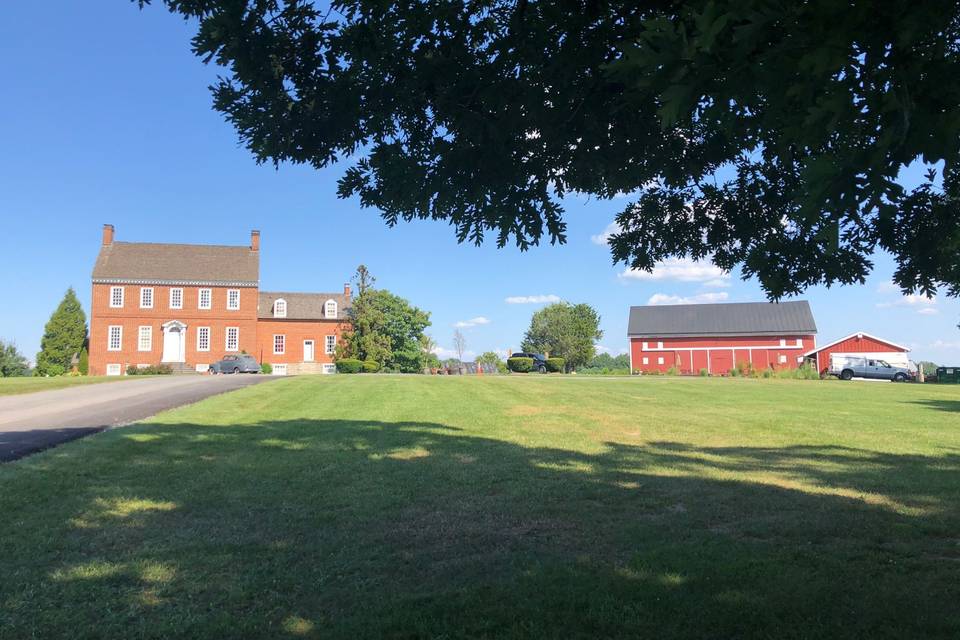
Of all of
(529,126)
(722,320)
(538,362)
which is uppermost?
(722,320)

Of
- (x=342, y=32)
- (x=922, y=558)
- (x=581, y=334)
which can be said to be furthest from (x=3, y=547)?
(x=581, y=334)

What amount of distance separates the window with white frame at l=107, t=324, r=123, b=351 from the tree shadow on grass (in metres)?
49.3

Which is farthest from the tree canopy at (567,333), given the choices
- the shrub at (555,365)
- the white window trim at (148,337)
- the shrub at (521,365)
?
the white window trim at (148,337)

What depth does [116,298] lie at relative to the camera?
52.3m

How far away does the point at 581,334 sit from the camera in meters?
88.6

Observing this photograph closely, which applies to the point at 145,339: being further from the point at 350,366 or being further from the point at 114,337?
the point at 350,366

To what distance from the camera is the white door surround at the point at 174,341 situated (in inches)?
2085

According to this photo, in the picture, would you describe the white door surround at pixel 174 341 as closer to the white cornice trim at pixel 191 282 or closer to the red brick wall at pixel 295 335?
the white cornice trim at pixel 191 282

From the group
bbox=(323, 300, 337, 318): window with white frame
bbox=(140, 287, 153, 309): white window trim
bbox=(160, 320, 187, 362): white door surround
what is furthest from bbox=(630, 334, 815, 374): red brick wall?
bbox=(140, 287, 153, 309): white window trim

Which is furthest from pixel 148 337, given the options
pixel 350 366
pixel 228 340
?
pixel 350 366

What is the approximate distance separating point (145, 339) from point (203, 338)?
431 centimetres

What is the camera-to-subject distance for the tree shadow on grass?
368 cm

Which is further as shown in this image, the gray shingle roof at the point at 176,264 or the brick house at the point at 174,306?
the gray shingle roof at the point at 176,264

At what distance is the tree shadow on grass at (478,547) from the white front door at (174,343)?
1906 inches
